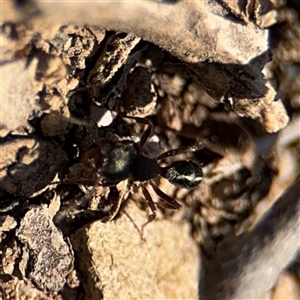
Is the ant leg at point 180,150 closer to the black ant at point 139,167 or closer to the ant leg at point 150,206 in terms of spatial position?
the black ant at point 139,167

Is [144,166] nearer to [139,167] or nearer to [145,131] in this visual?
[139,167]

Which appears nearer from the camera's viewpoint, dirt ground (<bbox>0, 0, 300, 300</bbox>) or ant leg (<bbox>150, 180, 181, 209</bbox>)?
dirt ground (<bbox>0, 0, 300, 300</bbox>)

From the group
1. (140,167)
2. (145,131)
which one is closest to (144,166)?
(140,167)

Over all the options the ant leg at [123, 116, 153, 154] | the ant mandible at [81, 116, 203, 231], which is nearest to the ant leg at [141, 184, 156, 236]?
the ant mandible at [81, 116, 203, 231]

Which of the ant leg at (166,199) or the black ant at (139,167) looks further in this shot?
the ant leg at (166,199)

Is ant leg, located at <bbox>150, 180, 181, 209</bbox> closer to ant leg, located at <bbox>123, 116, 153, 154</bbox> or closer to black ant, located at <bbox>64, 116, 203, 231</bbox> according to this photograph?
black ant, located at <bbox>64, 116, 203, 231</bbox>

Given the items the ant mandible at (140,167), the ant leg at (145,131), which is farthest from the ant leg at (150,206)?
the ant leg at (145,131)

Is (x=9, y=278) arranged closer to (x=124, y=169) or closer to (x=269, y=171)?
(x=124, y=169)
